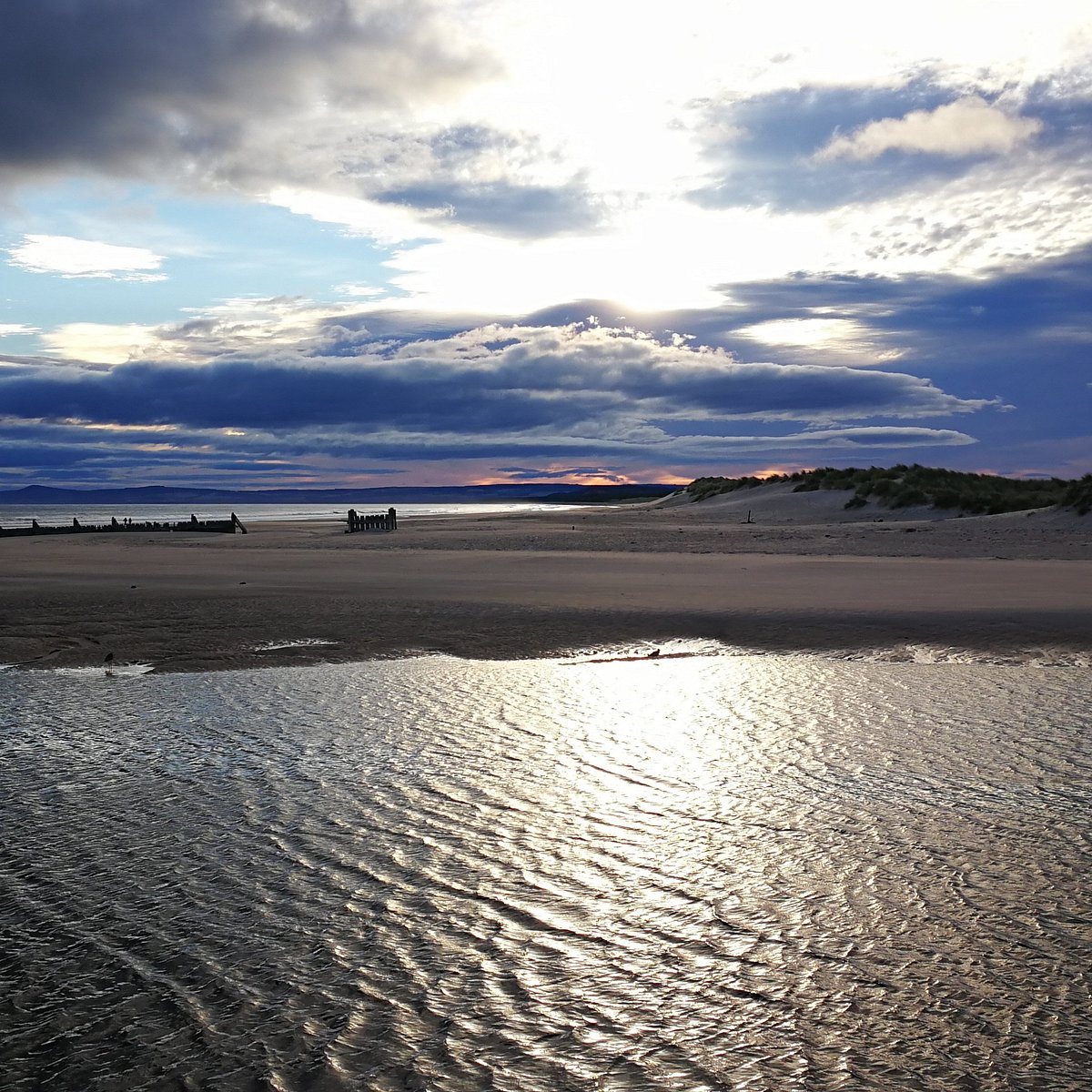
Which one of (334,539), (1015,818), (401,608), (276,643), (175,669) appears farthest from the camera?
(334,539)

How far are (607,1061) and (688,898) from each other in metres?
1.39

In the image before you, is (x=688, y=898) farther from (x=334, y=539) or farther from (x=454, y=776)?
(x=334, y=539)

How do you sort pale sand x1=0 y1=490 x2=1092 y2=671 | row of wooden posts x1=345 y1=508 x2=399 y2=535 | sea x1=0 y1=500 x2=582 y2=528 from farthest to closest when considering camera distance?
sea x1=0 y1=500 x2=582 y2=528 < row of wooden posts x1=345 y1=508 x2=399 y2=535 < pale sand x1=0 y1=490 x2=1092 y2=671

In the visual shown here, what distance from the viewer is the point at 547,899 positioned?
4695mm

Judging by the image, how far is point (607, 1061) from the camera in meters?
3.36

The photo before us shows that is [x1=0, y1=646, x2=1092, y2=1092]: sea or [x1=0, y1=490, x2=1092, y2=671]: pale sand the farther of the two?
[x1=0, y1=490, x2=1092, y2=671]: pale sand

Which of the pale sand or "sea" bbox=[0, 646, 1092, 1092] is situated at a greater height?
the pale sand

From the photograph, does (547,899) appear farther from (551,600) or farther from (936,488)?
(936,488)

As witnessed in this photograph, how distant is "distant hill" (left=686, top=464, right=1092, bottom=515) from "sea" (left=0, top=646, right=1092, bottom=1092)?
33.3 metres

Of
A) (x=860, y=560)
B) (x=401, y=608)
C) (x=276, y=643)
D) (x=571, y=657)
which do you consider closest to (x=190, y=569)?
(x=401, y=608)

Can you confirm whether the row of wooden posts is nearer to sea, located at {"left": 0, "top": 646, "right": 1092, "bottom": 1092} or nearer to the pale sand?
the pale sand

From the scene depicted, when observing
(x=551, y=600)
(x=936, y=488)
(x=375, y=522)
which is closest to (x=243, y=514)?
(x=375, y=522)

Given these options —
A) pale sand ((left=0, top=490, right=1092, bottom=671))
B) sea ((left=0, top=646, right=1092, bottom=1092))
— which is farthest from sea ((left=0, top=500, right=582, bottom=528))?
sea ((left=0, top=646, right=1092, bottom=1092))

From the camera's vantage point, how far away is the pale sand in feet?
40.0
